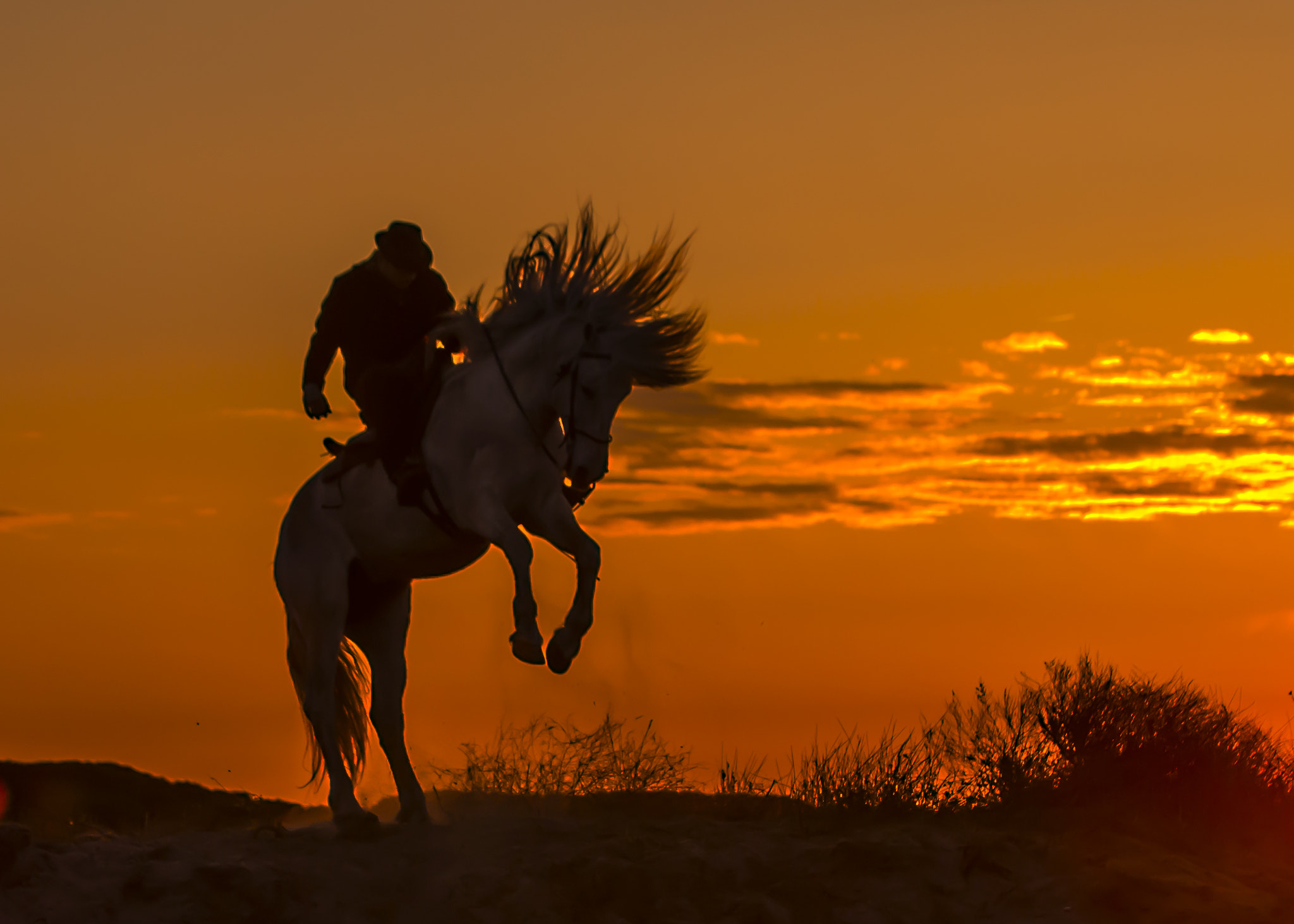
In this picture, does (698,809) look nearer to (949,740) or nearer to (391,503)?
(949,740)

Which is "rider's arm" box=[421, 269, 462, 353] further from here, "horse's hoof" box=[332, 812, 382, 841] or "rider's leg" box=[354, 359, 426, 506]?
"horse's hoof" box=[332, 812, 382, 841]

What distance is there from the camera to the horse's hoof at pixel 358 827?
9.41m

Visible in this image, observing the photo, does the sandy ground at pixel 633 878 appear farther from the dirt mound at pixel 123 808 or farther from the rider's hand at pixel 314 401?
the rider's hand at pixel 314 401

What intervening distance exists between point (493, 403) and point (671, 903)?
321 centimetres

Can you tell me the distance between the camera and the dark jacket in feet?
33.1

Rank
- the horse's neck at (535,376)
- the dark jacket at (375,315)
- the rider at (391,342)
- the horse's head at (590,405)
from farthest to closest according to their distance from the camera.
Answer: the dark jacket at (375,315)
the rider at (391,342)
the horse's neck at (535,376)
the horse's head at (590,405)

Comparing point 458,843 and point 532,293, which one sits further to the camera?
point 532,293

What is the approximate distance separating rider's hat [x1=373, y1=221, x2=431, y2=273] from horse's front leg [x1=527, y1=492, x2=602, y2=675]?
7.09 feet

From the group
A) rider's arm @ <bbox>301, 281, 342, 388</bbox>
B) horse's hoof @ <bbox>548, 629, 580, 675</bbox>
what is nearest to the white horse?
horse's hoof @ <bbox>548, 629, 580, 675</bbox>

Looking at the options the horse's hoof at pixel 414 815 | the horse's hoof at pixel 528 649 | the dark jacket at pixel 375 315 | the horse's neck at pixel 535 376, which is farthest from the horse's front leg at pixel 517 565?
the horse's hoof at pixel 414 815

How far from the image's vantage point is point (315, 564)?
34.1 ft

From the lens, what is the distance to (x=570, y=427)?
29.4ft

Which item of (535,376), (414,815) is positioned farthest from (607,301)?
(414,815)

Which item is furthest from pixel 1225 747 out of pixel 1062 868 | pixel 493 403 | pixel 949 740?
pixel 493 403
